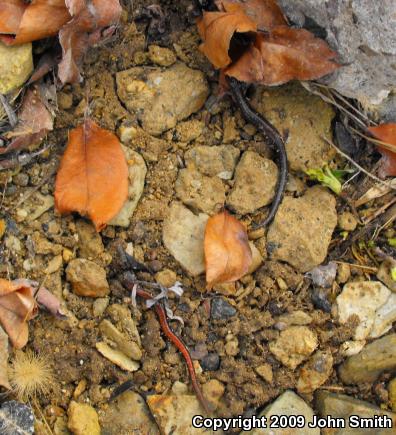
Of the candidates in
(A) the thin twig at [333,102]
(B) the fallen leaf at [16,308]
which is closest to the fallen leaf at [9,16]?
(B) the fallen leaf at [16,308]

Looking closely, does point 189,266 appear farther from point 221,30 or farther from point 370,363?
point 221,30

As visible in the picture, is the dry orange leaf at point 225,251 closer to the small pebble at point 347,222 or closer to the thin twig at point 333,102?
the small pebble at point 347,222

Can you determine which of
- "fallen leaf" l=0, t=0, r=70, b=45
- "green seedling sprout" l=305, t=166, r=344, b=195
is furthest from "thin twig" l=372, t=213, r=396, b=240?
"fallen leaf" l=0, t=0, r=70, b=45

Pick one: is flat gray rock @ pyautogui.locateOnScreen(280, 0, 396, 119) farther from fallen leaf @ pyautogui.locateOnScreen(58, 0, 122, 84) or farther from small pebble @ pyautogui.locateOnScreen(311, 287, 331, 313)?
small pebble @ pyautogui.locateOnScreen(311, 287, 331, 313)

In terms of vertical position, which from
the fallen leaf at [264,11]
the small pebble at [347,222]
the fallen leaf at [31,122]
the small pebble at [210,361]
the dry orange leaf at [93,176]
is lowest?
the small pebble at [210,361]

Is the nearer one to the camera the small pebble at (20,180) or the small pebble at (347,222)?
the small pebble at (20,180)

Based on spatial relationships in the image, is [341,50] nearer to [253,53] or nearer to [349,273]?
[253,53]

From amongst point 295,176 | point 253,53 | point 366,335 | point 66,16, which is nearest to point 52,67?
point 66,16
